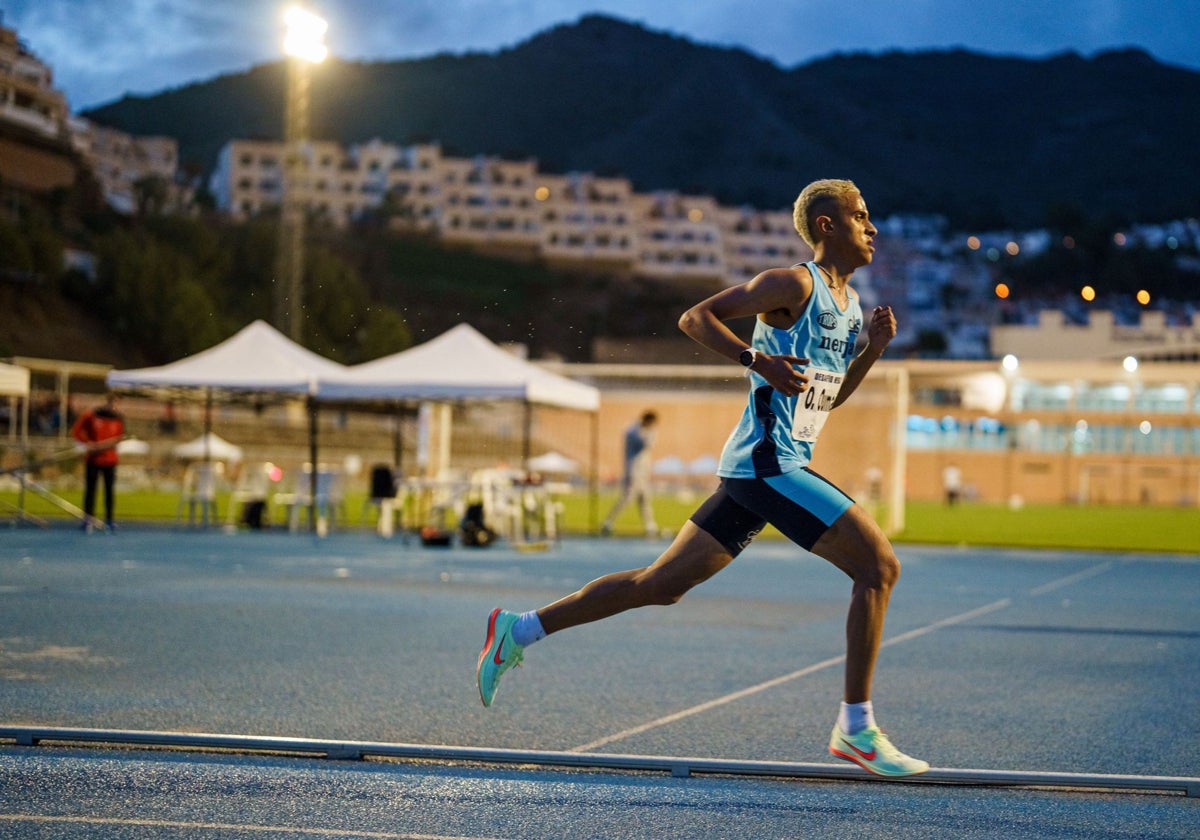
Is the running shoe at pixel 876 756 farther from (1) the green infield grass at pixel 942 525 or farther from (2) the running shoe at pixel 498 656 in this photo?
(1) the green infield grass at pixel 942 525

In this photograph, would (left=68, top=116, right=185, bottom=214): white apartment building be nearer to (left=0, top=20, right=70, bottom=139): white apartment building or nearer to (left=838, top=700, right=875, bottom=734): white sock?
(left=0, top=20, right=70, bottom=139): white apartment building

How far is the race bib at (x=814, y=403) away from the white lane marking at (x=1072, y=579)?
11.4m

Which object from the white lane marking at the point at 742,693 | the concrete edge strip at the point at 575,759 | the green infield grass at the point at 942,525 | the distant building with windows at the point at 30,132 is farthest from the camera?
the green infield grass at the point at 942,525

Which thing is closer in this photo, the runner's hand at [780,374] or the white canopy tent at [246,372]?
the runner's hand at [780,374]

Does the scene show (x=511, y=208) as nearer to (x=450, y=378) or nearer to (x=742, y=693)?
(x=450, y=378)

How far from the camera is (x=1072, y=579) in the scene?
60.3ft

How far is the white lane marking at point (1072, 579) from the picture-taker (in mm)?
16312

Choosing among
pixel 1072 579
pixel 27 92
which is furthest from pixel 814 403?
pixel 27 92

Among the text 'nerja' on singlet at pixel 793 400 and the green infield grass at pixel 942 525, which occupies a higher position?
the text 'nerja' on singlet at pixel 793 400

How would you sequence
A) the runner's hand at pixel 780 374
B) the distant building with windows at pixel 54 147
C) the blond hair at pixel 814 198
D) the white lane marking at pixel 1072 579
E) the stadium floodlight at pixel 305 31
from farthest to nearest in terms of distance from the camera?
the stadium floodlight at pixel 305 31 → the distant building with windows at pixel 54 147 → the white lane marking at pixel 1072 579 → the blond hair at pixel 814 198 → the runner's hand at pixel 780 374

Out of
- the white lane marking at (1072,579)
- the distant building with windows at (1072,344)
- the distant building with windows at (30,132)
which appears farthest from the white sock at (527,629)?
the distant building with windows at (1072,344)

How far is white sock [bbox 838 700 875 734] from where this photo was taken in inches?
197

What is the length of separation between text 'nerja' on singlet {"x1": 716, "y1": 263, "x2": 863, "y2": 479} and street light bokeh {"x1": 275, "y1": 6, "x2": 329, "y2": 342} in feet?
98.8

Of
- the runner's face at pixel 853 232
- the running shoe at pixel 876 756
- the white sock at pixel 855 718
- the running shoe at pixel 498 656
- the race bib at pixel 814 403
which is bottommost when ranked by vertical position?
the running shoe at pixel 876 756
